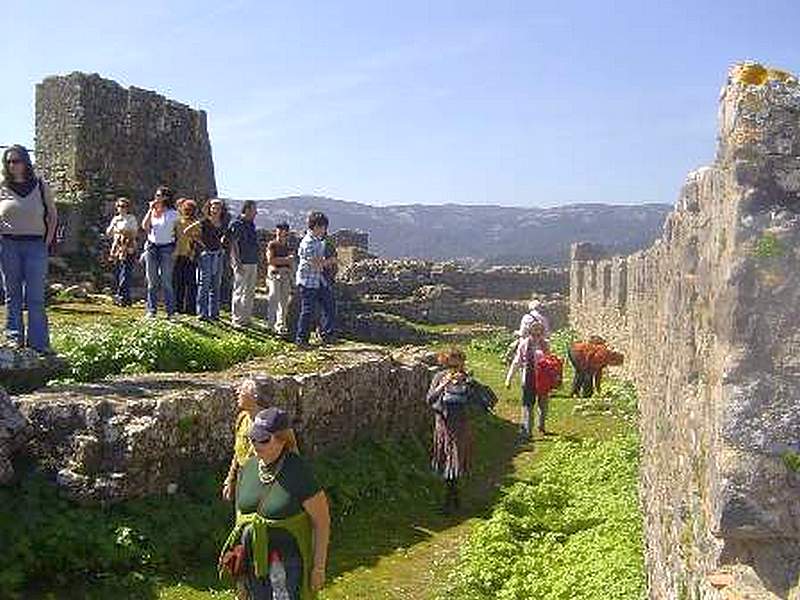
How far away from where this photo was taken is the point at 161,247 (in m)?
A: 14.0

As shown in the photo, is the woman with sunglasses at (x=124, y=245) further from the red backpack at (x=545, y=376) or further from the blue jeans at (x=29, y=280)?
the red backpack at (x=545, y=376)

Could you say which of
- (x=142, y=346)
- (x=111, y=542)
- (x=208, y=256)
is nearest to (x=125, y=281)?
(x=208, y=256)

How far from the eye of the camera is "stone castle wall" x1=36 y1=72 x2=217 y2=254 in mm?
19766

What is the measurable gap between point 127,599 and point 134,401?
185 centimetres

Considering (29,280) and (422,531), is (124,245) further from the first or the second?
(422,531)

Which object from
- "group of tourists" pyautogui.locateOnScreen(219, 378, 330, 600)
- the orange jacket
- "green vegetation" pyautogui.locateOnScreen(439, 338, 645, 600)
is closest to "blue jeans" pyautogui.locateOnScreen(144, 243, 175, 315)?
"green vegetation" pyautogui.locateOnScreen(439, 338, 645, 600)

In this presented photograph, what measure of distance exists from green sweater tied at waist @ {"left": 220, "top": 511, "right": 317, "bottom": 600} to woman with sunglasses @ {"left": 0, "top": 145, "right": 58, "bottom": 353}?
16.1 ft

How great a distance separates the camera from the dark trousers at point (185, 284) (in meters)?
15.0

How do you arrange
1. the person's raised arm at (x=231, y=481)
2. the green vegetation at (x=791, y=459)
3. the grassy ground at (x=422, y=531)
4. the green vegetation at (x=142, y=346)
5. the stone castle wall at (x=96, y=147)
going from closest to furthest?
the green vegetation at (x=791, y=459)
the person's raised arm at (x=231, y=481)
the grassy ground at (x=422, y=531)
the green vegetation at (x=142, y=346)
the stone castle wall at (x=96, y=147)

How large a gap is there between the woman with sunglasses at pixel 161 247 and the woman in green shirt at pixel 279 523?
8326 millimetres

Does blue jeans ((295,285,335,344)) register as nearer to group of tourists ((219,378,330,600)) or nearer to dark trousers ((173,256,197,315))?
dark trousers ((173,256,197,315))

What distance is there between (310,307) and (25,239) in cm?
561

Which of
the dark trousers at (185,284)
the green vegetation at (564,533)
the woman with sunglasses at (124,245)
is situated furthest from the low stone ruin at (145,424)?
the woman with sunglasses at (124,245)

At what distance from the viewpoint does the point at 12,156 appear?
925 centimetres
